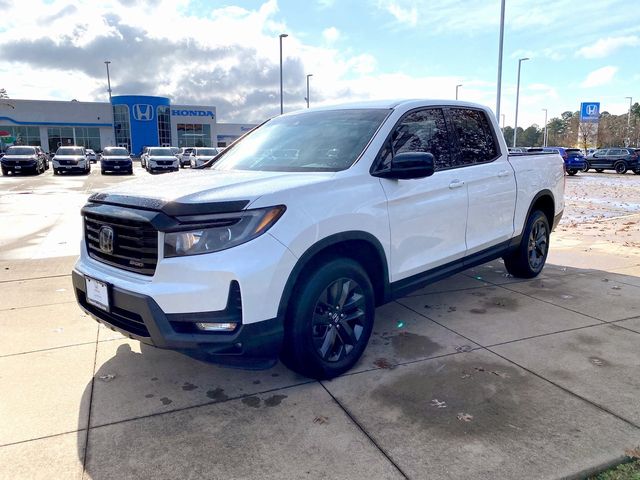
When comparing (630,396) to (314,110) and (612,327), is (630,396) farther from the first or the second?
(314,110)

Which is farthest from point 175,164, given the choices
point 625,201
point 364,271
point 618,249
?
point 364,271

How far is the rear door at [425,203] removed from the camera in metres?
3.77

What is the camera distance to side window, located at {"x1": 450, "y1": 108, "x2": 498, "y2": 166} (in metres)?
4.66

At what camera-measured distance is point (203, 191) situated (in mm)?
2990

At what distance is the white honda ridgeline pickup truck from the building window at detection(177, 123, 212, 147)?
2893 inches

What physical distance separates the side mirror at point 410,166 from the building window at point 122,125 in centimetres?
7073

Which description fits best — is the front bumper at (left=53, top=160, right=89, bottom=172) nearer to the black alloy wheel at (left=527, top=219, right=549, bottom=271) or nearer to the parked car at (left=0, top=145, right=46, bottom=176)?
the parked car at (left=0, top=145, right=46, bottom=176)

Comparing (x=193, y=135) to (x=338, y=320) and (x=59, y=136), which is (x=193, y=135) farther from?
(x=338, y=320)

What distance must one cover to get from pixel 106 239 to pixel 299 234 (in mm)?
1270

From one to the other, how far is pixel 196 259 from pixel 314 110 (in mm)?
2304

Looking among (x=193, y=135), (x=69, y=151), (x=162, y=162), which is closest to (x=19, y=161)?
(x=69, y=151)

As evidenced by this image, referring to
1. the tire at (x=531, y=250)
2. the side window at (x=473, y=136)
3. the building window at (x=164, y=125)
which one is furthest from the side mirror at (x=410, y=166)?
the building window at (x=164, y=125)

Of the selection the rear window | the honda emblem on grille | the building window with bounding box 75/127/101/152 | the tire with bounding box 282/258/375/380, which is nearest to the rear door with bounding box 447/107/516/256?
the tire with bounding box 282/258/375/380

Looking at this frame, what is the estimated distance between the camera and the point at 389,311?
5.02 meters
